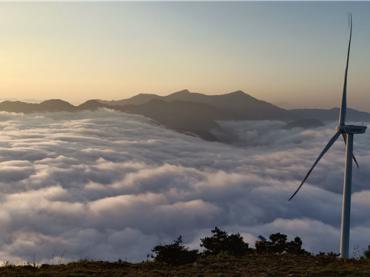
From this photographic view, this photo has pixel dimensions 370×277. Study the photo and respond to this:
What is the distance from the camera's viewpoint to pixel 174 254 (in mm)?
24781

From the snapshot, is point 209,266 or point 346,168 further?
point 346,168

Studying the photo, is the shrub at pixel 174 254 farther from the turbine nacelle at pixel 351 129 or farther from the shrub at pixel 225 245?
the turbine nacelle at pixel 351 129

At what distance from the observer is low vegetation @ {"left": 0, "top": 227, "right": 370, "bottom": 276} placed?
21266 mm

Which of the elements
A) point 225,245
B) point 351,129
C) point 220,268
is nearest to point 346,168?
point 351,129

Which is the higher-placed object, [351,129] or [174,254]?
[351,129]

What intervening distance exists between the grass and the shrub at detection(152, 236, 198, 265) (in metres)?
0.48

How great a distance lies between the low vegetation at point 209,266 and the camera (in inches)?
837

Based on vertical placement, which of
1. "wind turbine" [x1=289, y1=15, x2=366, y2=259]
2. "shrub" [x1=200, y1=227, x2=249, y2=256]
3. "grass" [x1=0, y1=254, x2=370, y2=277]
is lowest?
"grass" [x1=0, y1=254, x2=370, y2=277]

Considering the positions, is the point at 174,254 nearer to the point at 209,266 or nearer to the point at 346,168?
the point at 209,266

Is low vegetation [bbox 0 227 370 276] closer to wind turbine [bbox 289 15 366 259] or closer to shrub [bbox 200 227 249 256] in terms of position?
shrub [bbox 200 227 249 256]

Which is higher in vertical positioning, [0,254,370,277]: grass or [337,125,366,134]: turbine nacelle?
[337,125,366,134]: turbine nacelle

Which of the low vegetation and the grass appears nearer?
the grass

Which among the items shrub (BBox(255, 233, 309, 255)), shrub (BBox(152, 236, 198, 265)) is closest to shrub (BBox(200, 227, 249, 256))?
shrub (BBox(255, 233, 309, 255))

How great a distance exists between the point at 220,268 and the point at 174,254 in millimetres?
3162
